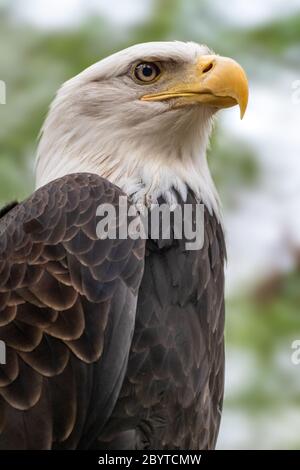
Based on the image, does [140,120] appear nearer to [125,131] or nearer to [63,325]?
[125,131]

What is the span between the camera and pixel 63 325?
5.26m

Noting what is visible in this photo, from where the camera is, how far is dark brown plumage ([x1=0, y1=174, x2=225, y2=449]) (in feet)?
17.1

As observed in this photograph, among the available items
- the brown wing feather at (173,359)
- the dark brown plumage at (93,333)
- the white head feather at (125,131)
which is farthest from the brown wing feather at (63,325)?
the white head feather at (125,131)

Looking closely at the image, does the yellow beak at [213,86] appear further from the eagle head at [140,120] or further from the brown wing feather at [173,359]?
the brown wing feather at [173,359]

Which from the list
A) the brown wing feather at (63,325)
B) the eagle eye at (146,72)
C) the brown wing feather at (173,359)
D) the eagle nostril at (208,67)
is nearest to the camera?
the brown wing feather at (63,325)

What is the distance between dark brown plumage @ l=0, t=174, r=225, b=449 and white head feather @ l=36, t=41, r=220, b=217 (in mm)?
345

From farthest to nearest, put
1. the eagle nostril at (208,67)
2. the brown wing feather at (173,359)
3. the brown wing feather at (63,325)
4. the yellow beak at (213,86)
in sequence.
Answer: the eagle nostril at (208,67)
the yellow beak at (213,86)
the brown wing feather at (173,359)
the brown wing feather at (63,325)

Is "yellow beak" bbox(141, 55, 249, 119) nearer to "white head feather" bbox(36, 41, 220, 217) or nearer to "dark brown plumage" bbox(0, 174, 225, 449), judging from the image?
"white head feather" bbox(36, 41, 220, 217)

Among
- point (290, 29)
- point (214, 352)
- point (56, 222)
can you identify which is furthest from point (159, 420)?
point (290, 29)

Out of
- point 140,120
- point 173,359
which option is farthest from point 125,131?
point 173,359

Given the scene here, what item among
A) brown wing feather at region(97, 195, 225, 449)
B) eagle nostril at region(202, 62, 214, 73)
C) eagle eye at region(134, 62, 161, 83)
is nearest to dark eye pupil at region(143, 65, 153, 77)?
eagle eye at region(134, 62, 161, 83)

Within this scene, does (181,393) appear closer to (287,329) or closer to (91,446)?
(91,446)

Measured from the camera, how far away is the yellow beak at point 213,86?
19.3 ft

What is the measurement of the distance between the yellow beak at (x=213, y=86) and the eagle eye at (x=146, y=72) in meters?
0.08
